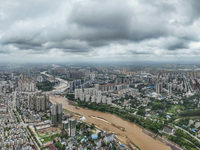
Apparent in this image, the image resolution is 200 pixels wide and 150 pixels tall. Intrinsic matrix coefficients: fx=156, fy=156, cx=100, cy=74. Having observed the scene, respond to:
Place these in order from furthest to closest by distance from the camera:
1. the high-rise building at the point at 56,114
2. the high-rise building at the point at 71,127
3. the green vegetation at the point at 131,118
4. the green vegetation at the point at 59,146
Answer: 1. the high-rise building at the point at 56,114
2. the green vegetation at the point at 131,118
3. the high-rise building at the point at 71,127
4. the green vegetation at the point at 59,146

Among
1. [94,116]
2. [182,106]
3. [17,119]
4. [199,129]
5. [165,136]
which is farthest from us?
[182,106]

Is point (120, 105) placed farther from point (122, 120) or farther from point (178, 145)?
point (178, 145)

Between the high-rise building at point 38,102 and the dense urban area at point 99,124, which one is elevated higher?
the high-rise building at point 38,102

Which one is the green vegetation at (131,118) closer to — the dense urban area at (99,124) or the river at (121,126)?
the dense urban area at (99,124)

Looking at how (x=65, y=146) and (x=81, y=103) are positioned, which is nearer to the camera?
(x=65, y=146)

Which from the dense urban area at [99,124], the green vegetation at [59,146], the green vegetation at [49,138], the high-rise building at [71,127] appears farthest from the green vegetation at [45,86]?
the green vegetation at [59,146]

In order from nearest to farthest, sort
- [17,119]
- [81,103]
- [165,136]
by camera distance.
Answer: [165,136] < [17,119] < [81,103]

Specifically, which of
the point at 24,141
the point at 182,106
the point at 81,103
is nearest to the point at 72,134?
the point at 24,141

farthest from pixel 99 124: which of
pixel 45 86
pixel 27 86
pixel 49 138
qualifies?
pixel 45 86
